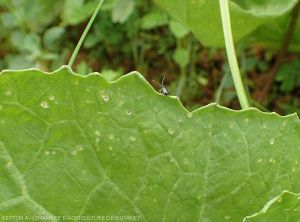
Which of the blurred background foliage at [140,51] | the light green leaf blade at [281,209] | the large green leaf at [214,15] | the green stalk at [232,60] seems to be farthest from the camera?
the blurred background foliage at [140,51]

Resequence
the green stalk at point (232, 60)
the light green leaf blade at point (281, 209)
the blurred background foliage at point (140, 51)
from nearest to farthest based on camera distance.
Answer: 1. the light green leaf blade at point (281, 209)
2. the green stalk at point (232, 60)
3. the blurred background foliage at point (140, 51)

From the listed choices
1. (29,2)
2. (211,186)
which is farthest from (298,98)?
(211,186)

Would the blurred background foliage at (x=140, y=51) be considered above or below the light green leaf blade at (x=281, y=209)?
below

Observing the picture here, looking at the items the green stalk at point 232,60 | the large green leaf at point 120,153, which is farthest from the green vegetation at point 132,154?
the green stalk at point 232,60

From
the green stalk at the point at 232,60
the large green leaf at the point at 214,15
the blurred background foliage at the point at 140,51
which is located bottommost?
the blurred background foliage at the point at 140,51

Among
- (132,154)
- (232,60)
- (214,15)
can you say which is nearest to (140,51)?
(214,15)

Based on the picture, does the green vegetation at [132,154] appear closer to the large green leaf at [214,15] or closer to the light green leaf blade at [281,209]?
the light green leaf blade at [281,209]

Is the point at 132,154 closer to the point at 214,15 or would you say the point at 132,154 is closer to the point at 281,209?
the point at 281,209
